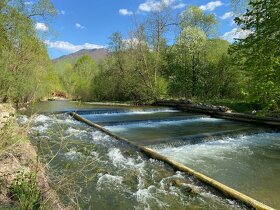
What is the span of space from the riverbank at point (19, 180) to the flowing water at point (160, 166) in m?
0.23

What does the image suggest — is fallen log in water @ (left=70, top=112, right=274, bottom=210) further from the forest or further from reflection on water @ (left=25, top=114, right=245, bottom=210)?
the forest

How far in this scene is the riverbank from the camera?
9.74 feet

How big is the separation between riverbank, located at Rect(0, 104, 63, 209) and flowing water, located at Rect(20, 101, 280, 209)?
0.77 feet

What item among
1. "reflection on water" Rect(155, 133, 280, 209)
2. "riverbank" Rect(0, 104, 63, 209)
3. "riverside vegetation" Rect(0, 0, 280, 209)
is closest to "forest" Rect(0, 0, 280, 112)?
"riverside vegetation" Rect(0, 0, 280, 209)

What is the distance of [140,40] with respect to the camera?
2747 cm

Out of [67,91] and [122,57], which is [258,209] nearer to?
[122,57]

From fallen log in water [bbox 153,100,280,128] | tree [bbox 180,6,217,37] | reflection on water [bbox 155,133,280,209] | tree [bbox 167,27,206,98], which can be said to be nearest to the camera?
reflection on water [bbox 155,133,280,209]

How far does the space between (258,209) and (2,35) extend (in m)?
21.6

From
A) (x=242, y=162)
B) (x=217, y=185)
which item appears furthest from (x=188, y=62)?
(x=217, y=185)

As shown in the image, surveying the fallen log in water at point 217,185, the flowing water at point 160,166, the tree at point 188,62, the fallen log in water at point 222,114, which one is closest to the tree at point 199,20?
the tree at point 188,62

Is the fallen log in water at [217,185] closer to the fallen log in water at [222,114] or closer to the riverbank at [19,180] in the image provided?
the riverbank at [19,180]

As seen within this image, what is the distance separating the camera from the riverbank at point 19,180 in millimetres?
2969

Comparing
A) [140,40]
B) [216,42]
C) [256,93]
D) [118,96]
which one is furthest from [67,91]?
[256,93]

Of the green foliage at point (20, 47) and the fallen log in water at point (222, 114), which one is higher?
the green foliage at point (20, 47)
